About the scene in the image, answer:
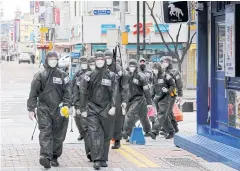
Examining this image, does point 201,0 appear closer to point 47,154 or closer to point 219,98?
point 219,98

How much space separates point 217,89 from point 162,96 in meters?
3.82

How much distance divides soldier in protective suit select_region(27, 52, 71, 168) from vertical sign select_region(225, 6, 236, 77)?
2713 mm

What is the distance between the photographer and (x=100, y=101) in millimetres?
Result: 10469

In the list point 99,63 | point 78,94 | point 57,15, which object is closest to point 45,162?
point 99,63

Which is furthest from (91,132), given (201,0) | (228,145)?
(201,0)

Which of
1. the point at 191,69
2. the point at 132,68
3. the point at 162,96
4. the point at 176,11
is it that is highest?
the point at 176,11

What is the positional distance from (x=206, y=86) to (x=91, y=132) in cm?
258

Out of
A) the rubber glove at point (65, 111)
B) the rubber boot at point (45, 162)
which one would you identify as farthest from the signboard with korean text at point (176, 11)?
the rubber boot at point (45, 162)

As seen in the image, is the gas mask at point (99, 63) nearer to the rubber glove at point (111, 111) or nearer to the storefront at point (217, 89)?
the rubber glove at point (111, 111)

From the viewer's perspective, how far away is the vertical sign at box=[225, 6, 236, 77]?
9.96 meters

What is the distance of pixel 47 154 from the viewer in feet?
33.4

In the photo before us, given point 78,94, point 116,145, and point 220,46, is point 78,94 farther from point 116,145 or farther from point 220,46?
point 220,46

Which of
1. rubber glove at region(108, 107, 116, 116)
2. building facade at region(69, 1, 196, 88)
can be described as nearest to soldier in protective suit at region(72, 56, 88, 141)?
rubber glove at region(108, 107, 116, 116)

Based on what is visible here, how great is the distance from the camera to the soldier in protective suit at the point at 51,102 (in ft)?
34.2
